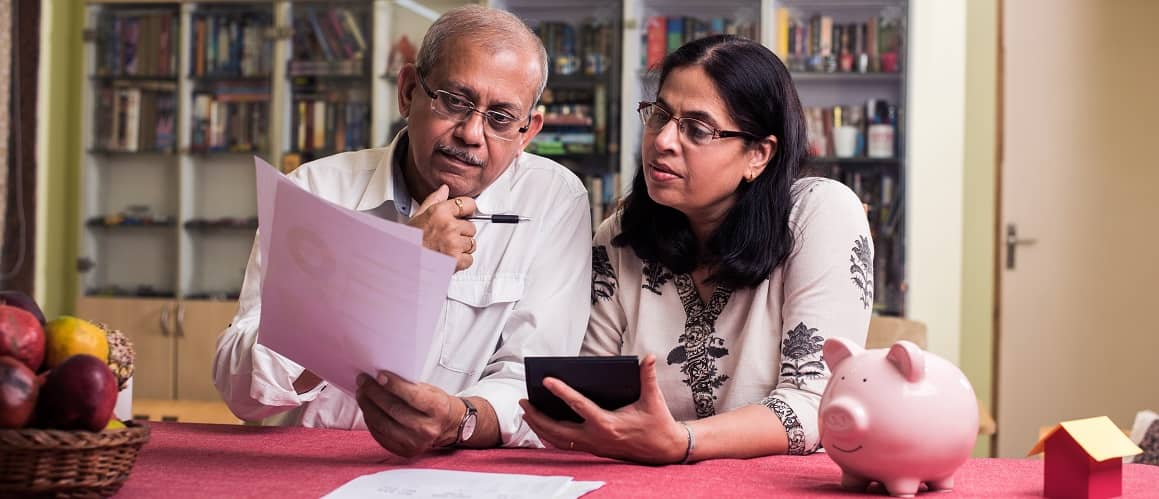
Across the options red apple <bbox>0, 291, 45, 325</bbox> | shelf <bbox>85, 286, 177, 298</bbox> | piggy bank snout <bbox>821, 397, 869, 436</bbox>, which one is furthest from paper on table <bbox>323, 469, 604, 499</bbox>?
shelf <bbox>85, 286, 177, 298</bbox>

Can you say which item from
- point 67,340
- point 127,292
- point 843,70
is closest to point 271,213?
point 67,340

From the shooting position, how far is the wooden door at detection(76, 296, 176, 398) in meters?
4.76

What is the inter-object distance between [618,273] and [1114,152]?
3488mm

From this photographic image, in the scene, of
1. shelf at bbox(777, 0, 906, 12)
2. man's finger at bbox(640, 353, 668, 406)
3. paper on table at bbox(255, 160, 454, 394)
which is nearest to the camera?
paper on table at bbox(255, 160, 454, 394)

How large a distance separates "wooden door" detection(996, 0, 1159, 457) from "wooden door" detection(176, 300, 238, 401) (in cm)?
327

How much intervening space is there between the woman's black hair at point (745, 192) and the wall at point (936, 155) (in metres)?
2.89

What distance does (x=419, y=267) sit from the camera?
3.72ft

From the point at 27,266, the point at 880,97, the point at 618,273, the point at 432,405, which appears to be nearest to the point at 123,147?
the point at 27,266

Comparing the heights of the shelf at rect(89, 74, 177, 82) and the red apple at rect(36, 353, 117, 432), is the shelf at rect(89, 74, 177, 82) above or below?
above

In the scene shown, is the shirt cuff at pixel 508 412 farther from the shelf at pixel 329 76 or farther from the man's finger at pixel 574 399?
the shelf at pixel 329 76

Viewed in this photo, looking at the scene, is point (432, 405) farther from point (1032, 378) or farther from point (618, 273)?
point (1032, 378)

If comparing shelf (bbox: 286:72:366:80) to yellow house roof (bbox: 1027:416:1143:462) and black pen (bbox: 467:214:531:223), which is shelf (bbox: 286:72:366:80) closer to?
black pen (bbox: 467:214:531:223)

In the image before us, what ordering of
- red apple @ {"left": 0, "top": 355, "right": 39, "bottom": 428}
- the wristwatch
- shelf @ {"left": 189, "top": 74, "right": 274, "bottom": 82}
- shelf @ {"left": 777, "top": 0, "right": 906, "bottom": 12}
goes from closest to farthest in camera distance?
red apple @ {"left": 0, "top": 355, "right": 39, "bottom": 428}
the wristwatch
shelf @ {"left": 777, "top": 0, "right": 906, "bottom": 12}
shelf @ {"left": 189, "top": 74, "right": 274, "bottom": 82}

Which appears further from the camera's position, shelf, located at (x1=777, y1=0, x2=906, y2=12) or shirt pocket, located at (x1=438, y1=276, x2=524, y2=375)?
shelf, located at (x1=777, y1=0, x2=906, y2=12)
